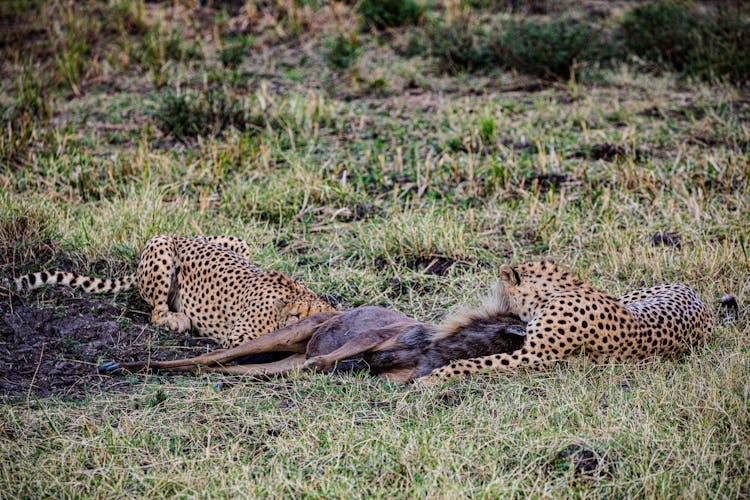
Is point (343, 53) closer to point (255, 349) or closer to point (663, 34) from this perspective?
point (663, 34)

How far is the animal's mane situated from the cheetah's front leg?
5.65ft

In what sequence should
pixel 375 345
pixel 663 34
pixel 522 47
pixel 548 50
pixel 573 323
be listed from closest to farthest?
pixel 573 323 → pixel 375 345 → pixel 548 50 → pixel 522 47 → pixel 663 34

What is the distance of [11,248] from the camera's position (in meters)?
5.74

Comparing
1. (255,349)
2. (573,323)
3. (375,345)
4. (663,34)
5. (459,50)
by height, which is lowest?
(255,349)

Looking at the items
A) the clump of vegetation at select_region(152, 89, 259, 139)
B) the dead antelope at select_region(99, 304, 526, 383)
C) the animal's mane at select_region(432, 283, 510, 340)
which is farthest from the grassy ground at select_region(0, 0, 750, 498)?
the animal's mane at select_region(432, 283, 510, 340)

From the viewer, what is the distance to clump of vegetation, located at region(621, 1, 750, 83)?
9117mm

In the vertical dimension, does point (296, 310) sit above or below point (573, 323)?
below

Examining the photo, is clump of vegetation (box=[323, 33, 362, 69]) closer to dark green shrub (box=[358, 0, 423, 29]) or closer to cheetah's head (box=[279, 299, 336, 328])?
dark green shrub (box=[358, 0, 423, 29])

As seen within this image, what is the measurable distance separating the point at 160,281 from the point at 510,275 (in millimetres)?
2195

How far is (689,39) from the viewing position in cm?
966

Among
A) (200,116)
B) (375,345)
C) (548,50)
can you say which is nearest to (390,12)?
(548,50)

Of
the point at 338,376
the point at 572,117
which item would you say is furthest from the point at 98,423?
the point at 572,117

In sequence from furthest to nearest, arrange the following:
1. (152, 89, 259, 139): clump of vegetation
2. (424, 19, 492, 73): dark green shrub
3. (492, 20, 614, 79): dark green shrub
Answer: (424, 19, 492, 73): dark green shrub, (492, 20, 614, 79): dark green shrub, (152, 89, 259, 139): clump of vegetation

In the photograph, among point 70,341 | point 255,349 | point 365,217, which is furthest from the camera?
point 365,217
